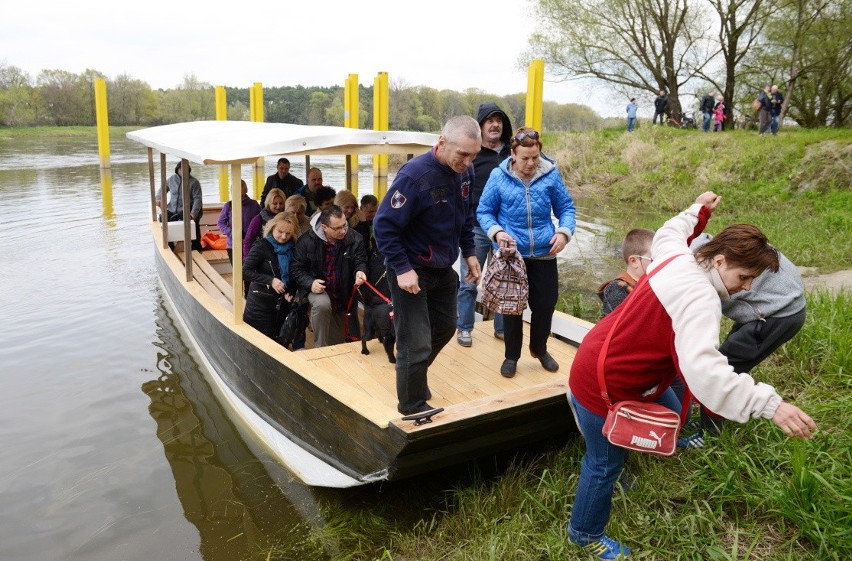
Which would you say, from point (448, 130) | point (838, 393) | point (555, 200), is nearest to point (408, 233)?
point (448, 130)

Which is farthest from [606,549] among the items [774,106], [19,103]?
[19,103]

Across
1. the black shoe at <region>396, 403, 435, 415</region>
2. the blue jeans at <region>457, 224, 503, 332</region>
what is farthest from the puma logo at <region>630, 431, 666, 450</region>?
the blue jeans at <region>457, 224, 503, 332</region>

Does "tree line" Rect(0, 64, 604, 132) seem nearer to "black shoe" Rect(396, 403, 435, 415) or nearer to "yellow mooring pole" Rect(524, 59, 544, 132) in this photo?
"yellow mooring pole" Rect(524, 59, 544, 132)

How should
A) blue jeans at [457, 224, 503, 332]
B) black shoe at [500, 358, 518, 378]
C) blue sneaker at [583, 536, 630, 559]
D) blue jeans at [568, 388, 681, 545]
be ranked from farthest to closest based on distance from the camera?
blue jeans at [457, 224, 503, 332] → black shoe at [500, 358, 518, 378] → blue sneaker at [583, 536, 630, 559] → blue jeans at [568, 388, 681, 545]

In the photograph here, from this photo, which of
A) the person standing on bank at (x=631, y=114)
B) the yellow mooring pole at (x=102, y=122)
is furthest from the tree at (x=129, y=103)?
the person standing on bank at (x=631, y=114)

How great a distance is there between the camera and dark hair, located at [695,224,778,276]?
223 cm

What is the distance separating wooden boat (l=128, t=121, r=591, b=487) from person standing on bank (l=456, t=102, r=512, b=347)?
0.14 m

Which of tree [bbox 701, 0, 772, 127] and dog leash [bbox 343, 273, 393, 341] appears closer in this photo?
dog leash [bbox 343, 273, 393, 341]

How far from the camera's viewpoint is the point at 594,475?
2.73 metres

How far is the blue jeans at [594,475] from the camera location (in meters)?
2.65

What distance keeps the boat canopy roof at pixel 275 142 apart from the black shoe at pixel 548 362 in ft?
5.57

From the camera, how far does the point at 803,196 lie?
→ 13344 millimetres

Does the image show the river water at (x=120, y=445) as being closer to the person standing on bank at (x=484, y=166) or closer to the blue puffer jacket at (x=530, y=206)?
the person standing on bank at (x=484, y=166)

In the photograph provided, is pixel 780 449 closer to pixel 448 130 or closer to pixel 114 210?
pixel 448 130
